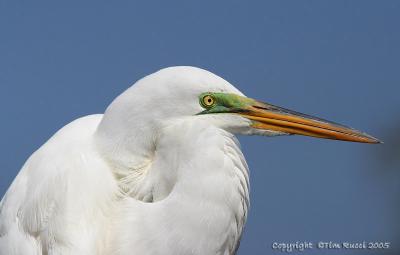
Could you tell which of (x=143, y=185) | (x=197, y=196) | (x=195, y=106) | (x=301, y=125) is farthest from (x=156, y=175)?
(x=301, y=125)

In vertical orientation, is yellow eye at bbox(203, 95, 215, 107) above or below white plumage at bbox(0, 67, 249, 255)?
above

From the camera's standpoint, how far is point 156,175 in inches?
121

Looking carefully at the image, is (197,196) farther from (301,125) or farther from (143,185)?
(301,125)

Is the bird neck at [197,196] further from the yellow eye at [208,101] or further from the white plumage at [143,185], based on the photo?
the yellow eye at [208,101]

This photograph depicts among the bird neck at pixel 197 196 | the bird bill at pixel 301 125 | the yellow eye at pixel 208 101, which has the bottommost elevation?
the bird neck at pixel 197 196

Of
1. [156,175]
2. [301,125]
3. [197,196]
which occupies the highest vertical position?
[301,125]

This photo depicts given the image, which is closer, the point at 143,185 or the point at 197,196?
the point at 197,196

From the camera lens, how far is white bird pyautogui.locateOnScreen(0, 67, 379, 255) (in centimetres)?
291

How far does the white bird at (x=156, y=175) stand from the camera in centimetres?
291

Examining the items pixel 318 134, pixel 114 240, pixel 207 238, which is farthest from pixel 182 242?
pixel 318 134

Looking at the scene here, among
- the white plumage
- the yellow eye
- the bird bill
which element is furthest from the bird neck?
the bird bill

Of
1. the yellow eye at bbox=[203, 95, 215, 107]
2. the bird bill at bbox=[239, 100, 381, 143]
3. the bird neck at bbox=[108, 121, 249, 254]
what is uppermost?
the yellow eye at bbox=[203, 95, 215, 107]

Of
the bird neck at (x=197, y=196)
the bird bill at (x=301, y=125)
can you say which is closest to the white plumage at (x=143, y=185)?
the bird neck at (x=197, y=196)

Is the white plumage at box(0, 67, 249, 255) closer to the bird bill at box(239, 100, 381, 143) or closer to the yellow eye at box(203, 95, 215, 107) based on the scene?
the yellow eye at box(203, 95, 215, 107)
